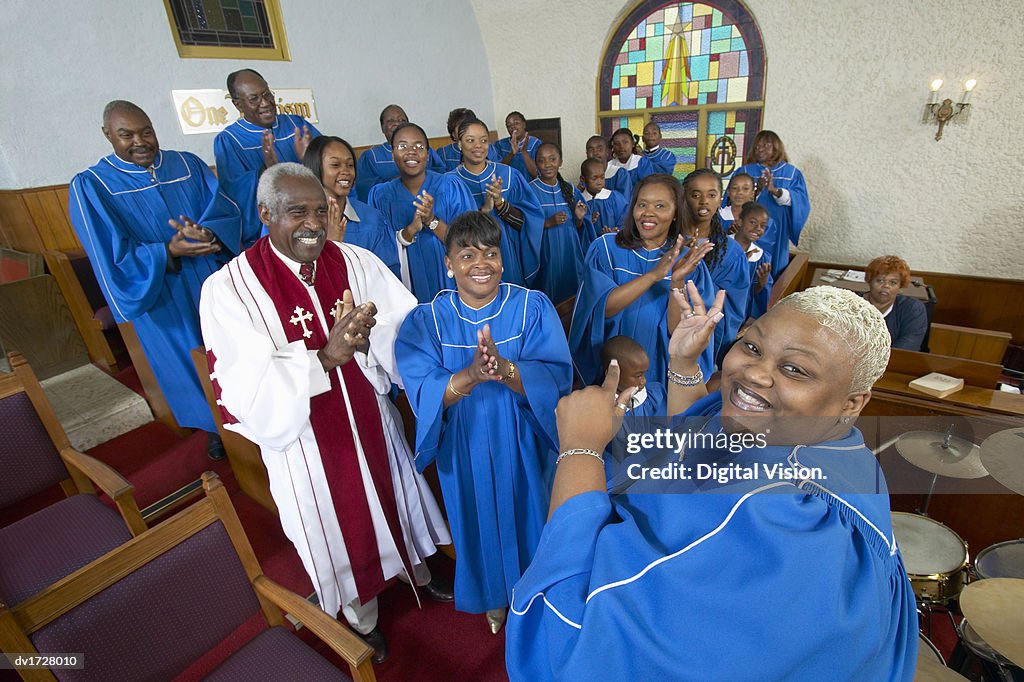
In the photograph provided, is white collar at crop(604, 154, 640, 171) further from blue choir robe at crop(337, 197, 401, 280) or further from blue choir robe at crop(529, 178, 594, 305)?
blue choir robe at crop(337, 197, 401, 280)

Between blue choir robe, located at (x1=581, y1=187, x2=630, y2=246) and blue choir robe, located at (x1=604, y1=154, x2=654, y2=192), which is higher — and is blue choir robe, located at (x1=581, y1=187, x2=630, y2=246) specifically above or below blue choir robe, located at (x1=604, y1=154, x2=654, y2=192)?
below

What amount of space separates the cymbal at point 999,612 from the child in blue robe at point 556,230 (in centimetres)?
341

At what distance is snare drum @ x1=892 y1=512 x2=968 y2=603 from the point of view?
2195mm

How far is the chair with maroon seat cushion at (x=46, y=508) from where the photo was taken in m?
2.14

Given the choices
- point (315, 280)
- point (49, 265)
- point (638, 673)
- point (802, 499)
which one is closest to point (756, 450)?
point (802, 499)

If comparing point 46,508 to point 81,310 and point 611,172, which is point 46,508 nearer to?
point 81,310

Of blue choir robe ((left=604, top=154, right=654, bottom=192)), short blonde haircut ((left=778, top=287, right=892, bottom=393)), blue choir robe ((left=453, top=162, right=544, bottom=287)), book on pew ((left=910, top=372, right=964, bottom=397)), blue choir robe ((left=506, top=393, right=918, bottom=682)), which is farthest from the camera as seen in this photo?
blue choir robe ((left=604, top=154, right=654, bottom=192))

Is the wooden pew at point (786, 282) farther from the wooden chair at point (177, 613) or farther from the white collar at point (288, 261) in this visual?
the wooden chair at point (177, 613)

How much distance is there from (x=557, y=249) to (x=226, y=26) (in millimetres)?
4765

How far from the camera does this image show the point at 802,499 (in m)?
0.90

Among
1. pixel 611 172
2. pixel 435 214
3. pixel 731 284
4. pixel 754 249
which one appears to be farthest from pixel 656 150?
pixel 731 284

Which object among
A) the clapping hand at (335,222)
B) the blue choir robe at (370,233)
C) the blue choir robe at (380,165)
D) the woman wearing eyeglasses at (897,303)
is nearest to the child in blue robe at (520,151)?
the blue choir robe at (380,165)

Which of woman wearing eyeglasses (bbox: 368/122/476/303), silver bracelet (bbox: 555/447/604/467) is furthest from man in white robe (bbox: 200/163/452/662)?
woman wearing eyeglasses (bbox: 368/122/476/303)

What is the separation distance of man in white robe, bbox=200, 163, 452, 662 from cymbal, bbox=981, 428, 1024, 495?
2691 millimetres
